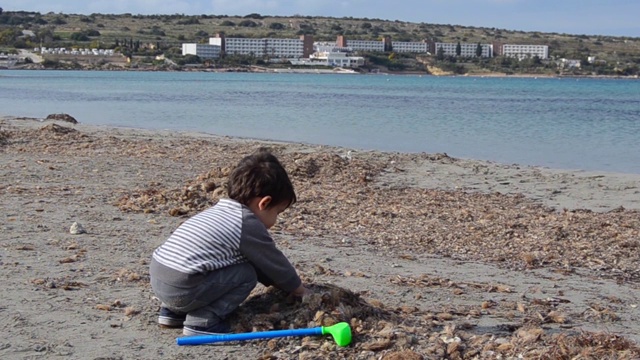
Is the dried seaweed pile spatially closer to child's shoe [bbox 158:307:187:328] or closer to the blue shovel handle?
the blue shovel handle

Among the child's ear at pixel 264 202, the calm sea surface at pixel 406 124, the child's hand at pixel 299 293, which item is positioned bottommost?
the calm sea surface at pixel 406 124

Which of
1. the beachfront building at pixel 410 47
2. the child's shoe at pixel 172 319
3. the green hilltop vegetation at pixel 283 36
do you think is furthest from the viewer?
the beachfront building at pixel 410 47

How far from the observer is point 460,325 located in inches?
198

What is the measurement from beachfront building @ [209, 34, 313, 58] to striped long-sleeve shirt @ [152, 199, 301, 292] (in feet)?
411

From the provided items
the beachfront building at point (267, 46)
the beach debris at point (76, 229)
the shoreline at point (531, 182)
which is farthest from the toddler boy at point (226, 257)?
the beachfront building at point (267, 46)

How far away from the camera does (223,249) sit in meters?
4.86

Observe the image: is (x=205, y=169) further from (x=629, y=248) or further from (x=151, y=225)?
(x=629, y=248)

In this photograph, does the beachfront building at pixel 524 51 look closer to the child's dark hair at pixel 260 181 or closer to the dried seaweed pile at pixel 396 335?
the dried seaweed pile at pixel 396 335

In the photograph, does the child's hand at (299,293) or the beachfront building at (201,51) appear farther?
the beachfront building at (201,51)

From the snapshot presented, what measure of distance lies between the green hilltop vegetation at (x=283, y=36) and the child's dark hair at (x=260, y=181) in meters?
106

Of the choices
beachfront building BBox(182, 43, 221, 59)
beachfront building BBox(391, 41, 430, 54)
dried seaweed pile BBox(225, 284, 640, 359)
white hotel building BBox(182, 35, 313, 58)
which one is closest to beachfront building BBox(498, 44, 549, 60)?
beachfront building BBox(391, 41, 430, 54)

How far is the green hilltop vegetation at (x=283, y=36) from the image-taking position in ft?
397

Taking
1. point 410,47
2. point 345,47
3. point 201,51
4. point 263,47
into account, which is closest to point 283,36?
point 263,47

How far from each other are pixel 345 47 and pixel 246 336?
132023 millimetres
